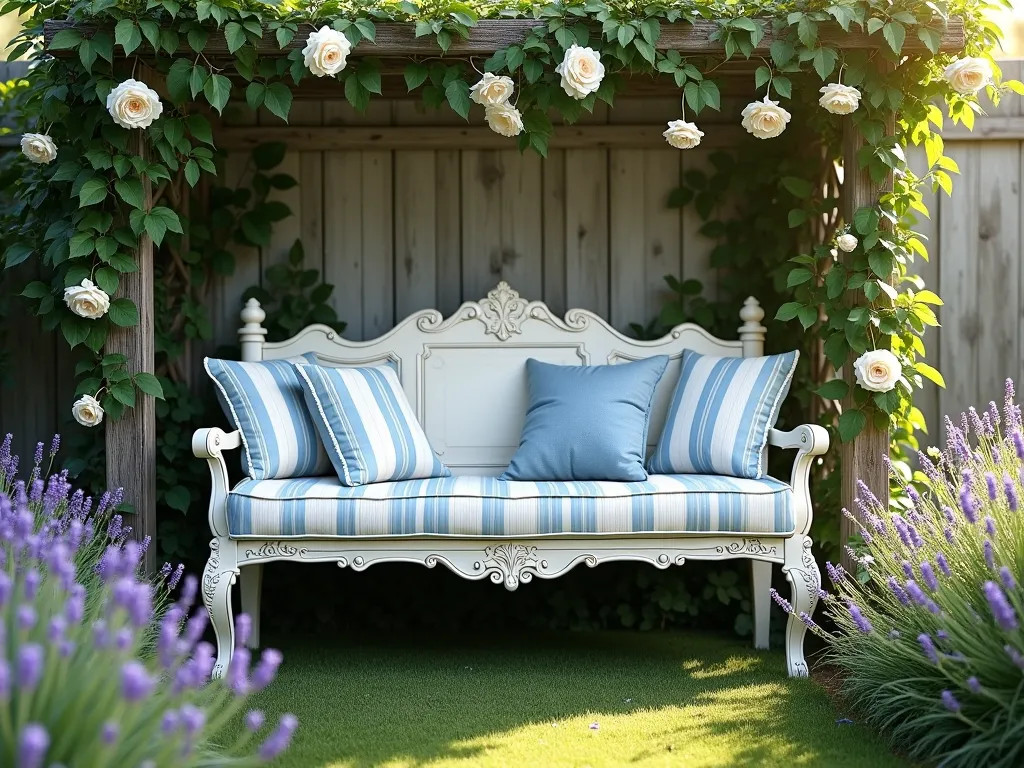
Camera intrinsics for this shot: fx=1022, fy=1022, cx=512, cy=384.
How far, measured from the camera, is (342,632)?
356 cm

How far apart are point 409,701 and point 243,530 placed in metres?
0.63

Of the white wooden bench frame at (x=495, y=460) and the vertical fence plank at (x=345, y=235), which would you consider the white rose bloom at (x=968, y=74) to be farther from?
the vertical fence plank at (x=345, y=235)

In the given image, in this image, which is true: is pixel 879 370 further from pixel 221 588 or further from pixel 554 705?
pixel 221 588

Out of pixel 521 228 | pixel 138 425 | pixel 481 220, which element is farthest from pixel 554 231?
pixel 138 425

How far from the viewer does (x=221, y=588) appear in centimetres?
277

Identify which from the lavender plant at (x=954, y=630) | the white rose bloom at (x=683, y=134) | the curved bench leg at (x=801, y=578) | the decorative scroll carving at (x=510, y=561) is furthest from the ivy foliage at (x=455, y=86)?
the decorative scroll carving at (x=510, y=561)

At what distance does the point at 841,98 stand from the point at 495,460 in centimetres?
155

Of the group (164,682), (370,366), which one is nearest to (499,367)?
(370,366)

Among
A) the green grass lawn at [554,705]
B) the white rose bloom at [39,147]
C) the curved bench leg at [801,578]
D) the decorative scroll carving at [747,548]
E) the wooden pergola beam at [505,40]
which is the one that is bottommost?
the green grass lawn at [554,705]

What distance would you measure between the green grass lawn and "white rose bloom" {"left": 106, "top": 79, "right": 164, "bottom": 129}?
5.16 ft

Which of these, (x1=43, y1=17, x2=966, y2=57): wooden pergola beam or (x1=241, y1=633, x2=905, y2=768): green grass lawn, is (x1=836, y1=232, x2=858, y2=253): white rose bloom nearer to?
(x1=43, y1=17, x2=966, y2=57): wooden pergola beam

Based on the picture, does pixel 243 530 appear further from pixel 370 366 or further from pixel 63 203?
pixel 63 203

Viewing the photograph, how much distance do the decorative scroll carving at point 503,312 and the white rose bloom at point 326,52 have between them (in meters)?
1.03

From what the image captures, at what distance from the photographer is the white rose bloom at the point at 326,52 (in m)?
2.69
